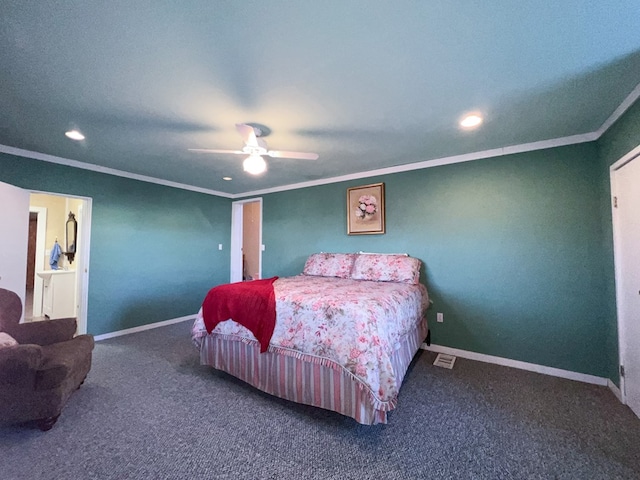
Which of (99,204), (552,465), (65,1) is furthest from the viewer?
(99,204)

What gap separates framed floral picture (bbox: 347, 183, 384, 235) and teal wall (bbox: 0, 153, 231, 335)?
2711mm

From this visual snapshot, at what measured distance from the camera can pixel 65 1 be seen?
3.96 feet

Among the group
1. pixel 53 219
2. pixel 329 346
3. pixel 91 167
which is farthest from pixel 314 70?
pixel 53 219

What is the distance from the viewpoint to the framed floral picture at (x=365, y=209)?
375 centimetres

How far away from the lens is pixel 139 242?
409 cm

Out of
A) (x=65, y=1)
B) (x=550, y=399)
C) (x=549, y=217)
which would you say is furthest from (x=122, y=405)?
(x=549, y=217)

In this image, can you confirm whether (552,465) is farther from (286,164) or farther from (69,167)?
(69,167)

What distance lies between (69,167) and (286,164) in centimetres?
280

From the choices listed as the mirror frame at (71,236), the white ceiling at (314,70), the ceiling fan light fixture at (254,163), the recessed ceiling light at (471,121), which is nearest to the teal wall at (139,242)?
the white ceiling at (314,70)

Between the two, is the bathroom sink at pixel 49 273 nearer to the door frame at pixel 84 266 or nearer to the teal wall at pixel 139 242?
the door frame at pixel 84 266

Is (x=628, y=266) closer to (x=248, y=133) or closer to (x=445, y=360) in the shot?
(x=445, y=360)

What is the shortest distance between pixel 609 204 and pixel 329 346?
2.69m

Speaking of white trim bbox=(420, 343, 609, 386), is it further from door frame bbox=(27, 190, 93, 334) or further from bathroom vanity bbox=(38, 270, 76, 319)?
bathroom vanity bbox=(38, 270, 76, 319)

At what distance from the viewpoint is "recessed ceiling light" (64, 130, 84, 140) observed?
2.57 m
